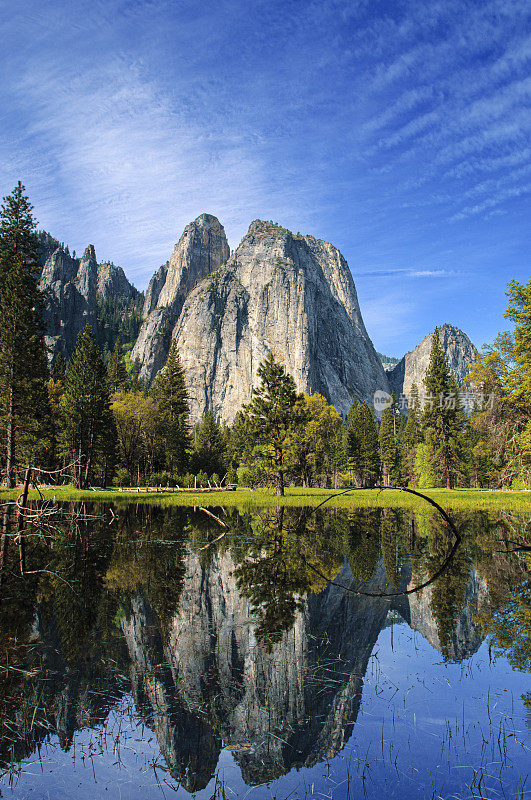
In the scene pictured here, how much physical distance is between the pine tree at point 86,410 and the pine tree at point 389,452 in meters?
58.6

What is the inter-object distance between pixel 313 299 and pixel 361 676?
183517 mm

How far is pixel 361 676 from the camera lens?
6.98 m

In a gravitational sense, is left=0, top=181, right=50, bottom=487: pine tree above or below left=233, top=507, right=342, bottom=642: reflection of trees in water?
above

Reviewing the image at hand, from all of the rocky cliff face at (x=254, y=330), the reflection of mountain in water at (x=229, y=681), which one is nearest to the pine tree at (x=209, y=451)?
the reflection of mountain in water at (x=229, y=681)

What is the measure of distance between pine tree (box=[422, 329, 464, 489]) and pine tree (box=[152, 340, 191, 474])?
112 feet

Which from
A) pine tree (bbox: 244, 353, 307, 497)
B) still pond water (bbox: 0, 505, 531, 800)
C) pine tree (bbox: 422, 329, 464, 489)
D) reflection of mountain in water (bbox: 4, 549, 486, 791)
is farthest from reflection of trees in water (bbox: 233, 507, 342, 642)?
pine tree (bbox: 422, 329, 464, 489)

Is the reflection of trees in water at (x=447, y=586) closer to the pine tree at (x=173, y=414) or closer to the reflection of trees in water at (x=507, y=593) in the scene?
the reflection of trees in water at (x=507, y=593)

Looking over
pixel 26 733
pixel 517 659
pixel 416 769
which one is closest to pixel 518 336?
pixel 517 659

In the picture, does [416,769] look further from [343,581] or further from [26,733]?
[343,581]

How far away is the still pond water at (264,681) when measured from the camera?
4.75 m

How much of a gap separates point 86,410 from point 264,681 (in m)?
47.1

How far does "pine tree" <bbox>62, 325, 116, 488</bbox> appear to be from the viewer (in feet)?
161

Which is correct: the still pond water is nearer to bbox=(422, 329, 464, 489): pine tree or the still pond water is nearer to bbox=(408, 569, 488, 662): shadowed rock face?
bbox=(408, 569, 488, 662): shadowed rock face

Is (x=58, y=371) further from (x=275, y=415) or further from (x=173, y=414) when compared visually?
(x=275, y=415)
